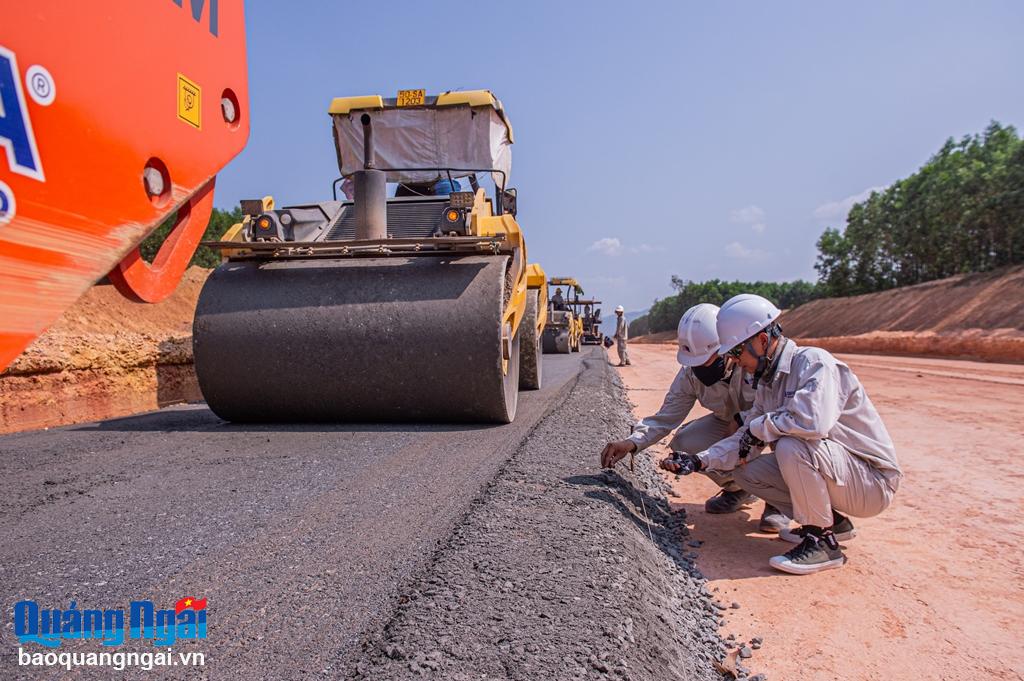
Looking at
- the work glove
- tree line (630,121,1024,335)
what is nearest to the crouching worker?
the work glove

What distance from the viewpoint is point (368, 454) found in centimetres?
393

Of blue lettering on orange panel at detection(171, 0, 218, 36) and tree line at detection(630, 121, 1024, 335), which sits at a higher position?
tree line at detection(630, 121, 1024, 335)

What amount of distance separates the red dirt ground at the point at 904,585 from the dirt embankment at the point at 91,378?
467 cm

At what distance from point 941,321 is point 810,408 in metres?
25.4

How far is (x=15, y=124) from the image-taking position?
1030 mm

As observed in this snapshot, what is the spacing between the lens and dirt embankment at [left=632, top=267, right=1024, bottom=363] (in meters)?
18.2

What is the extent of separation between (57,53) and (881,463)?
3.27 metres

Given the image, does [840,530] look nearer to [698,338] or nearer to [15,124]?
[698,338]

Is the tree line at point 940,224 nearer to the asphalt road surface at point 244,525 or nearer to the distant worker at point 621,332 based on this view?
the distant worker at point 621,332

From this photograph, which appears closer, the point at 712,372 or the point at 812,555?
the point at 812,555

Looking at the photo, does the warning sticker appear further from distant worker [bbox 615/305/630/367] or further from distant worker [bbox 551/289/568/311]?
distant worker [bbox 551/289/568/311]

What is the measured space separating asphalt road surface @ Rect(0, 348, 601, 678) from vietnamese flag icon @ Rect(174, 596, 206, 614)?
0.09ft

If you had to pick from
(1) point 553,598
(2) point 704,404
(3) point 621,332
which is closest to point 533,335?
(2) point 704,404

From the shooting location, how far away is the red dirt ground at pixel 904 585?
2197 mm
